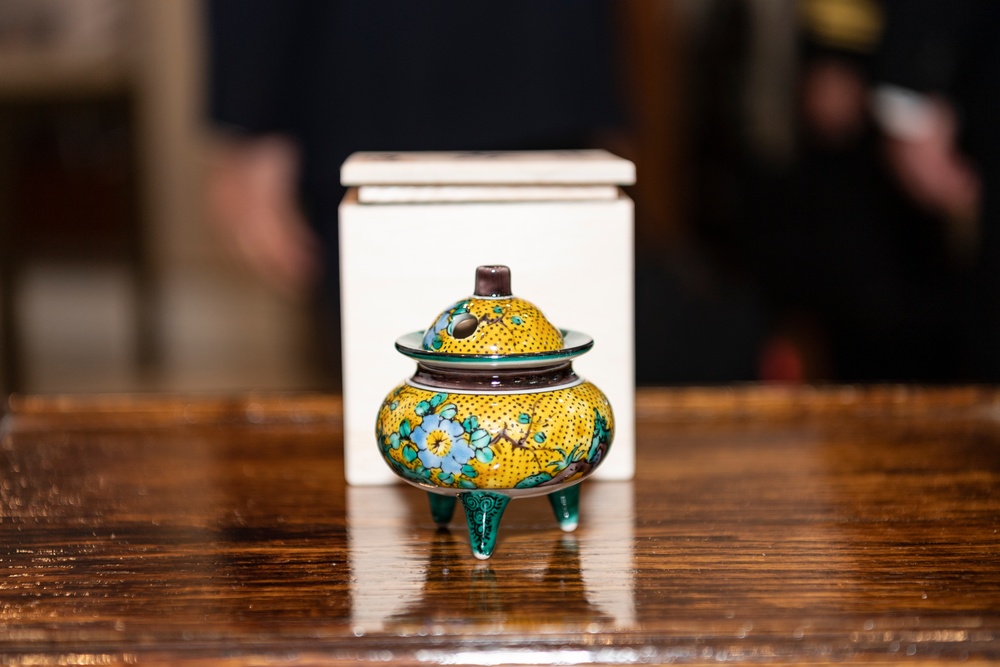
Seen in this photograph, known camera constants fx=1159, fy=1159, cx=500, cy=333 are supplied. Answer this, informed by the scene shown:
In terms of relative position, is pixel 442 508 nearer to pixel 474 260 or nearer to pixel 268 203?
pixel 474 260

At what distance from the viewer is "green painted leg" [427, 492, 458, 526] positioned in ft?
2.58

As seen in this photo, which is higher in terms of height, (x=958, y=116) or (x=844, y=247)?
(x=958, y=116)

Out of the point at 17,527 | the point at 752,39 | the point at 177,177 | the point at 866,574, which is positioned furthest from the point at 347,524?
the point at 177,177

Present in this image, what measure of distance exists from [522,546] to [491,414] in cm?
11

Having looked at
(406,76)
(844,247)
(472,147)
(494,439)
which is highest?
(406,76)

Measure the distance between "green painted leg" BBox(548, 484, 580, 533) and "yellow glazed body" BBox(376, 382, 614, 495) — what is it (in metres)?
0.06

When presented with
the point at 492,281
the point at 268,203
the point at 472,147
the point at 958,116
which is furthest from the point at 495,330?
the point at 958,116

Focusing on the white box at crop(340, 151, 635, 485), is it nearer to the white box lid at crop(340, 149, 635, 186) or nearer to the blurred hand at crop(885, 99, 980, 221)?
the white box lid at crop(340, 149, 635, 186)

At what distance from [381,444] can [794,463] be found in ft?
1.31

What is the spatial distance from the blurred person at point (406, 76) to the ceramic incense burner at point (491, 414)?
1.04 meters

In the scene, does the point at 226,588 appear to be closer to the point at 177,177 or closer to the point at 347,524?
the point at 347,524

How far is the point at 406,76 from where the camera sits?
174cm

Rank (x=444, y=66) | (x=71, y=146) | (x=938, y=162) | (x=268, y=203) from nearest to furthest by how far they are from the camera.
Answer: (x=444, y=66) < (x=268, y=203) < (x=938, y=162) < (x=71, y=146)

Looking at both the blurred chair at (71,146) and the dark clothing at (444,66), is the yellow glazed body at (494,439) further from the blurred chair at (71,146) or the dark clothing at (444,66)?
the blurred chair at (71,146)
